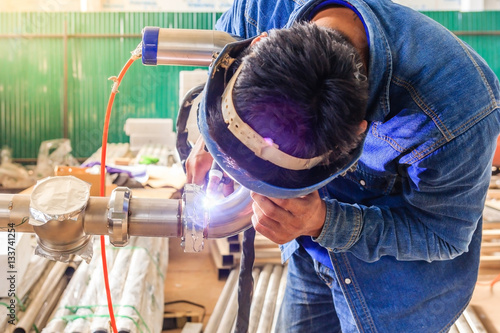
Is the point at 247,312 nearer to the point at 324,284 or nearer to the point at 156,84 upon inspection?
the point at 324,284

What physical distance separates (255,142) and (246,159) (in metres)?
0.05

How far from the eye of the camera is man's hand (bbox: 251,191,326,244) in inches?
31.9

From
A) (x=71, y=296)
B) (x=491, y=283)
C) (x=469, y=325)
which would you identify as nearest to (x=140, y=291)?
(x=71, y=296)

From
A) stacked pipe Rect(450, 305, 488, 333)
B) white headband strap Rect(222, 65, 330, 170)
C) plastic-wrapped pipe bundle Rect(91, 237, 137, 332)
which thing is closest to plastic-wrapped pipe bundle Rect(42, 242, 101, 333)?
plastic-wrapped pipe bundle Rect(91, 237, 137, 332)

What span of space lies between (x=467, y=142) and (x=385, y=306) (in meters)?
0.48

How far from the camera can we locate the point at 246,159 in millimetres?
678

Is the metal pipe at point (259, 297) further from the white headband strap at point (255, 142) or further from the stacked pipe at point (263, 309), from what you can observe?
the white headband strap at point (255, 142)

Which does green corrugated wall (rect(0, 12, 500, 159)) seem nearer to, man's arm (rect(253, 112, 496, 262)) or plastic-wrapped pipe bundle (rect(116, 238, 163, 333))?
plastic-wrapped pipe bundle (rect(116, 238, 163, 333))

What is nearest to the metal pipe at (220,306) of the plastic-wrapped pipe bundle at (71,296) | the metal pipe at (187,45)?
the plastic-wrapped pipe bundle at (71,296)

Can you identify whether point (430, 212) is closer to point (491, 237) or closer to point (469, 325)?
point (469, 325)

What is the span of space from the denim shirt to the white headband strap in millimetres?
242

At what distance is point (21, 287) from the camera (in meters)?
2.05

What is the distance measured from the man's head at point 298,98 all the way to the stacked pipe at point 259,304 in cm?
183

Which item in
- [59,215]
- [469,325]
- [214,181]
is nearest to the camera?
[59,215]
